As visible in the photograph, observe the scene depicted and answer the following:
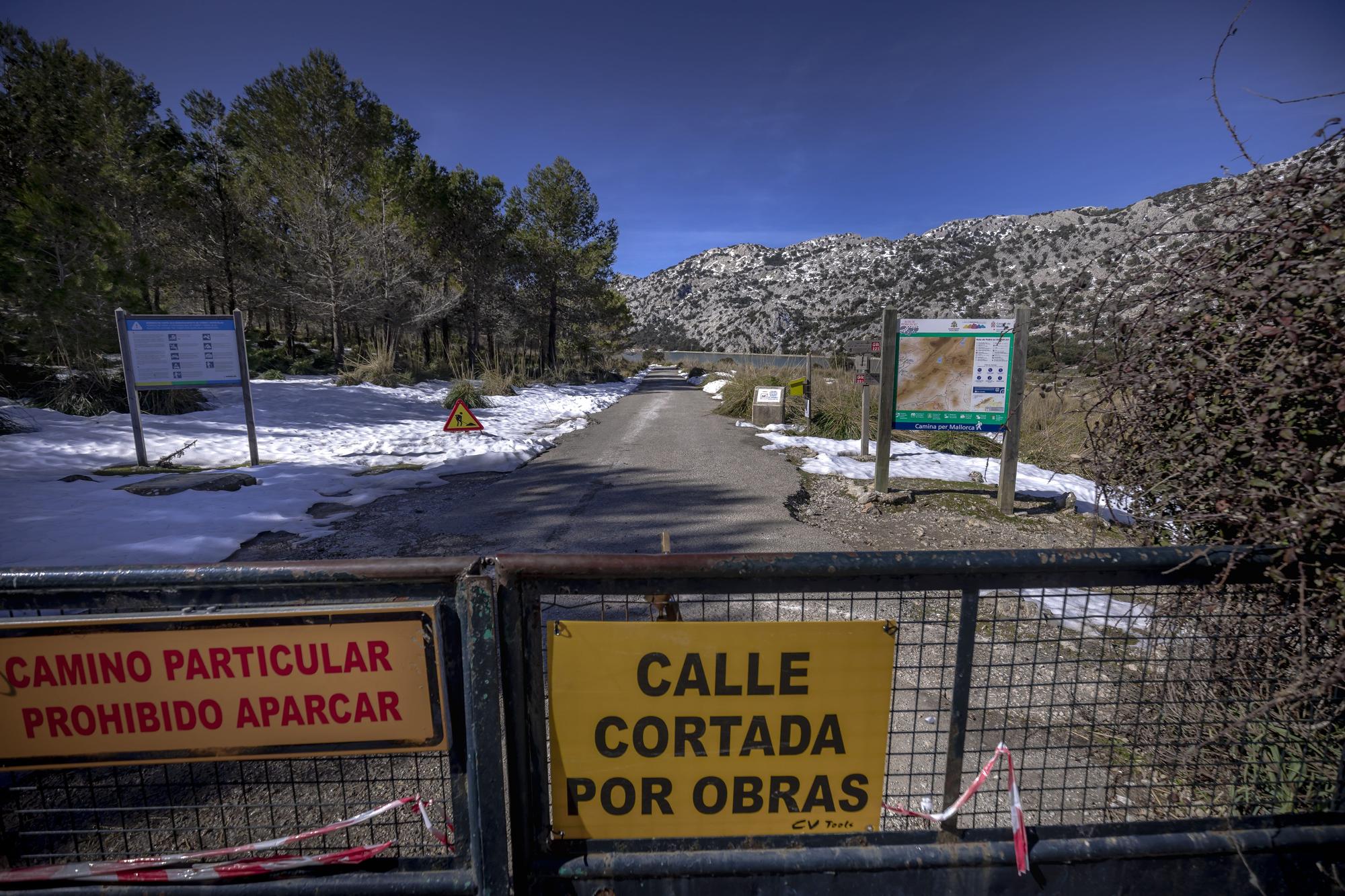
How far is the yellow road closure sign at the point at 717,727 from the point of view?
1.62 m

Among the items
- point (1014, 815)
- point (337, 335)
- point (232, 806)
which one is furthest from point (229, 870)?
point (337, 335)

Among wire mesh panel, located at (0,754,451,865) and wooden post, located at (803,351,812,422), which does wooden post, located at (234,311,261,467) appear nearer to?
wire mesh panel, located at (0,754,451,865)

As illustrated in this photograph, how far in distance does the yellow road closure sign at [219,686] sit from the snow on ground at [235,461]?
4.91 ft

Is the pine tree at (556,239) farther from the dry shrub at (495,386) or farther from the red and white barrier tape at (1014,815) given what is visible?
the red and white barrier tape at (1014,815)

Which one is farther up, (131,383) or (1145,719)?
(131,383)

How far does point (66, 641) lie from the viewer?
154 centimetres

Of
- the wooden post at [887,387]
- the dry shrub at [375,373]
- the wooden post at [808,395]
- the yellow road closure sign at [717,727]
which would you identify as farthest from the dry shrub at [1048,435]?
the dry shrub at [375,373]

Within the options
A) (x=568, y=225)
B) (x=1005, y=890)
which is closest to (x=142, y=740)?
(x=1005, y=890)

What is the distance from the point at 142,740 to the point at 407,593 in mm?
811

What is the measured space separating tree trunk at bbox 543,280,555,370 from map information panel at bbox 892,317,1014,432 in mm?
25674

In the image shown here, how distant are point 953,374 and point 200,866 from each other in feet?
23.6

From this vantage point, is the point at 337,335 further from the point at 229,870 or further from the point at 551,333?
the point at 229,870

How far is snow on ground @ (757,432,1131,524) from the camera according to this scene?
25.6ft

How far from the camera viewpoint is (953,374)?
693 centimetres
